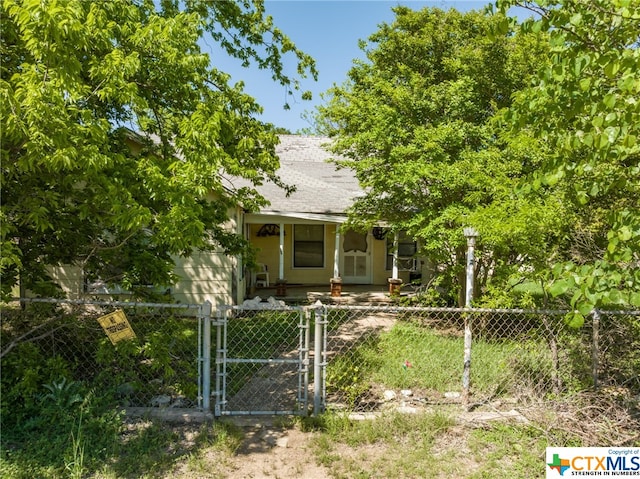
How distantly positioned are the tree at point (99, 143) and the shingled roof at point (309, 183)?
3861mm

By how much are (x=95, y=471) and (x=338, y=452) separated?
2029mm

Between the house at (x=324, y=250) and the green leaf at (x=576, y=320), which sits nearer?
the green leaf at (x=576, y=320)

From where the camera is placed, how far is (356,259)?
13.2 m

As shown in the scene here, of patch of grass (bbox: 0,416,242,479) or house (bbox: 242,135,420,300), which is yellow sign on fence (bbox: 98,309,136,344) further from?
house (bbox: 242,135,420,300)

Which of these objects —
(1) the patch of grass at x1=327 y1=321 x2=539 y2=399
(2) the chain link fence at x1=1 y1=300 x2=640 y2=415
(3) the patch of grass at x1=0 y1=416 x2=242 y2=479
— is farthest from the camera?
(1) the patch of grass at x1=327 y1=321 x2=539 y2=399

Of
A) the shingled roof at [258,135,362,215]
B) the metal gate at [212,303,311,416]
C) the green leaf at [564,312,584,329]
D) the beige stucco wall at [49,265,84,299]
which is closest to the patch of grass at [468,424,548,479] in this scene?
the metal gate at [212,303,311,416]

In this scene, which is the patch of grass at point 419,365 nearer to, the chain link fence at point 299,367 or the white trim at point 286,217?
the chain link fence at point 299,367

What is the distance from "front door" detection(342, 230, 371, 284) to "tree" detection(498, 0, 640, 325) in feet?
33.2

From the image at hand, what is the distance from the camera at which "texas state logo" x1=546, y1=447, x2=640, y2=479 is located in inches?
133

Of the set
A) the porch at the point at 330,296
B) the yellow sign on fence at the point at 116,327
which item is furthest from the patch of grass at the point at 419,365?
the porch at the point at 330,296

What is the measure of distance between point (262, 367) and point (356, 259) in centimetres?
770

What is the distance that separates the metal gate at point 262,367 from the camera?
4.15m

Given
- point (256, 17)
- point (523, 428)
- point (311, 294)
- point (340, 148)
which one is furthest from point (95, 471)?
point (311, 294)

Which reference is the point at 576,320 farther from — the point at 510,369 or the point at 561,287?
the point at 510,369
